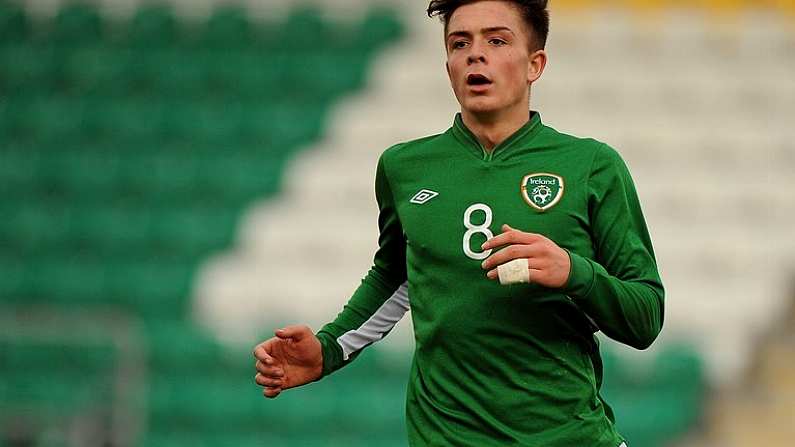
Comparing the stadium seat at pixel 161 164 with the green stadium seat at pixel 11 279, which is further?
the green stadium seat at pixel 11 279

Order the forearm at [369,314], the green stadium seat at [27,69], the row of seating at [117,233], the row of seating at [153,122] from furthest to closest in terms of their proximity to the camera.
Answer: the green stadium seat at [27,69], the row of seating at [153,122], the row of seating at [117,233], the forearm at [369,314]

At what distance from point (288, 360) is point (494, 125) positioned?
0.67m

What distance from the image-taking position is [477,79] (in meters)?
2.81

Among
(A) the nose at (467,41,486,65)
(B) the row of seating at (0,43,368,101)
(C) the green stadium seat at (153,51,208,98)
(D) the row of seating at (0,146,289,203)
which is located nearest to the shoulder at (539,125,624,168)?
(A) the nose at (467,41,486,65)

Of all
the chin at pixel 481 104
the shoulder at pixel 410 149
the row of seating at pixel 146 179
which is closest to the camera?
the chin at pixel 481 104

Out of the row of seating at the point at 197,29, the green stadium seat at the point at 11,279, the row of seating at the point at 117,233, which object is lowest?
the green stadium seat at the point at 11,279

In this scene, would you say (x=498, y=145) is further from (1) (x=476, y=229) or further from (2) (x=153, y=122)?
(2) (x=153, y=122)

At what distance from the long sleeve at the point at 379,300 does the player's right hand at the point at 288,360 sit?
0.22 feet

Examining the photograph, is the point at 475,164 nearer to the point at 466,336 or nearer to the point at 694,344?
Result: the point at 466,336

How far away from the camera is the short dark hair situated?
2859 mm

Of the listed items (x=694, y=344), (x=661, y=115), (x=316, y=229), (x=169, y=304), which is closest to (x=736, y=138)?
(x=661, y=115)

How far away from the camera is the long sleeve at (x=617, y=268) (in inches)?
101

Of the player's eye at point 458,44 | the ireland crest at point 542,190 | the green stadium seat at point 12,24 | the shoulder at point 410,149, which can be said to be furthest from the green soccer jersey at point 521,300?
the green stadium seat at point 12,24

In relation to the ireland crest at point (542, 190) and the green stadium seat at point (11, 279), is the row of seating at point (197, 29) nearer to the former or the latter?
the green stadium seat at point (11, 279)
